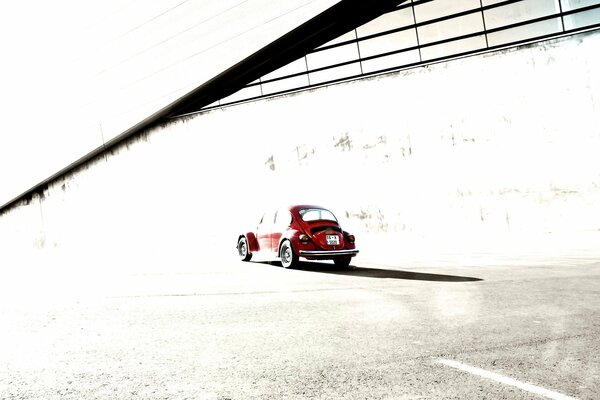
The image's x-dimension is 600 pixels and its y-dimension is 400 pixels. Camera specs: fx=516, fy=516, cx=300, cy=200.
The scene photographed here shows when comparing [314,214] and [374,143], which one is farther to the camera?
[374,143]

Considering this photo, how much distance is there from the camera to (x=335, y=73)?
1920 cm

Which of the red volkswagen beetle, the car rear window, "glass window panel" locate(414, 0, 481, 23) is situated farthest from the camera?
"glass window panel" locate(414, 0, 481, 23)

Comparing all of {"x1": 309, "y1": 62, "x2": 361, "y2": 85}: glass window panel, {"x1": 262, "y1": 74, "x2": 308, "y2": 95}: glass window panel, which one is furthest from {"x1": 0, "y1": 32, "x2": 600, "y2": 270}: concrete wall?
{"x1": 309, "y1": 62, "x2": 361, "y2": 85}: glass window panel

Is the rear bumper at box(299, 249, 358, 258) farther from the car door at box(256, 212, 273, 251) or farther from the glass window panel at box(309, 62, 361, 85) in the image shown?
the glass window panel at box(309, 62, 361, 85)

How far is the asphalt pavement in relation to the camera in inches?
125

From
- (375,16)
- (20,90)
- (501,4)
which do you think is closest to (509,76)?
(501,4)

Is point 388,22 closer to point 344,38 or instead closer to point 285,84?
point 344,38

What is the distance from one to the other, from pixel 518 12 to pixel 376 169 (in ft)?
23.0

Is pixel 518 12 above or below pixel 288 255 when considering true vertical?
above

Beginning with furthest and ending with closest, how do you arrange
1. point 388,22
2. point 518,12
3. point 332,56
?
1. point 332,56
2. point 388,22
3. point 518,12

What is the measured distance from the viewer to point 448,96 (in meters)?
16.9

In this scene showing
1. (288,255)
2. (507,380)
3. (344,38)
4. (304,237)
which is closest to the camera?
(507,380)

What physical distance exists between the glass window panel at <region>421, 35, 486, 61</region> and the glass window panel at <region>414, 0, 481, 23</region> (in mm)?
1250

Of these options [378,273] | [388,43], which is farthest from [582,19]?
[378,273]
